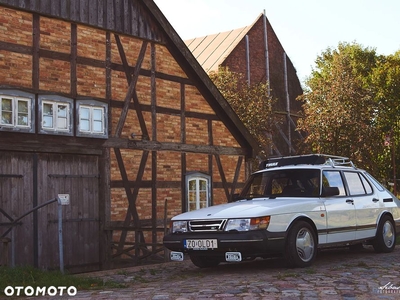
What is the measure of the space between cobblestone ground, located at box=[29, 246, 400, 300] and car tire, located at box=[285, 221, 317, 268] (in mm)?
157

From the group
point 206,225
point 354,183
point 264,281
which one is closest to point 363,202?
point 354,183

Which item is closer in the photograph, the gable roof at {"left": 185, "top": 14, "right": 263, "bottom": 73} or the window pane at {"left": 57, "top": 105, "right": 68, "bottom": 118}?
the window pane at {"left": 57, "top": 105, "right": 68, "bottom": 118}

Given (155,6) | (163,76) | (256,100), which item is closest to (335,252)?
(163,76)

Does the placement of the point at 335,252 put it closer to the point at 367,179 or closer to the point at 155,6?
the point at 367,179

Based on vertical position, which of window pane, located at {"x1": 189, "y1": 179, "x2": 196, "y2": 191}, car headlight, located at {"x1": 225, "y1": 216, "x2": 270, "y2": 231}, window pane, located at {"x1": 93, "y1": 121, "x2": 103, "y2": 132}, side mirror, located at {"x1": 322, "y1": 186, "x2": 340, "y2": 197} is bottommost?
car headlight, located at {"x1": 225, "y1": 216, "x2": 270, "y2": 231}

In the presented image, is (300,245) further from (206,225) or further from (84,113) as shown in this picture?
(84,113)

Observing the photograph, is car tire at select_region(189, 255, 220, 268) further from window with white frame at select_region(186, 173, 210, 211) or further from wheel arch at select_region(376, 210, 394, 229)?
window with white frame at select_region(186, 173, 210, 211)

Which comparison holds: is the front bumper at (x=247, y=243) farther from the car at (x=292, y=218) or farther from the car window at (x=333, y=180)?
the car window at (x=333, y=180)

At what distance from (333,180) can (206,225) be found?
2.74 meters

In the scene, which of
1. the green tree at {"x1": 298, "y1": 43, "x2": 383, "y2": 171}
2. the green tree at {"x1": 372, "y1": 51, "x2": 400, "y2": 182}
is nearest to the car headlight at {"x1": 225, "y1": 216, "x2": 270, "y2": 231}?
the green tree at {"x1": 298, "y1": 43, "x2": 383, "y2": 171}

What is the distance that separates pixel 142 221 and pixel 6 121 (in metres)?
4.11

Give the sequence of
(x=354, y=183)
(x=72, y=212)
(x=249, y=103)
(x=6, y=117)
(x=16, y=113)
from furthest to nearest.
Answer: (x=249, y=103)
(x=72, y=212)
(x=16, y=113)
(x=6, y=117)
(x=354, y=183)

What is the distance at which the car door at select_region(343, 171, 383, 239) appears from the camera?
1126 centimetres

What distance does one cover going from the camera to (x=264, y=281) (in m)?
8.17
